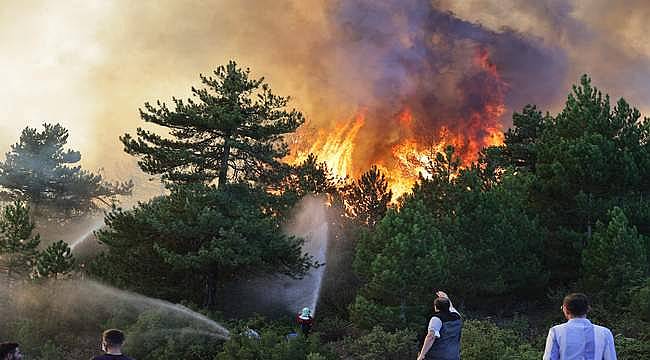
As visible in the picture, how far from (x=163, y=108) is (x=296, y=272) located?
8465 millimetres

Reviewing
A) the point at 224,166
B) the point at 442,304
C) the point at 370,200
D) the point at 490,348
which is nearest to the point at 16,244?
the point at 224,166

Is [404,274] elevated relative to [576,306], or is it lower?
elevated

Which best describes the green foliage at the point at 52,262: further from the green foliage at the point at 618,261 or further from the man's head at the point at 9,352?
the green foliage at the point at 618,261

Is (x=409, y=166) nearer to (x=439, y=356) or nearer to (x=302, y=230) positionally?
(x=302, y=230)

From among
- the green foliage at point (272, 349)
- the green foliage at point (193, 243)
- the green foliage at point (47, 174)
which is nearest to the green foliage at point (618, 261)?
the green foliage at point (272, 349)

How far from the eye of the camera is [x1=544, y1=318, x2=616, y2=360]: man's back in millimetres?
6184

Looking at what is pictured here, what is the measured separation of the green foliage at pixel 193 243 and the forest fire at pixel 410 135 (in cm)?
1821

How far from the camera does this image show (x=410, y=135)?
1918 inches

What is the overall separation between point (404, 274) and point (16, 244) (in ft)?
44.6

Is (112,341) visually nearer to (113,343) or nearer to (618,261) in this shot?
(113,343)

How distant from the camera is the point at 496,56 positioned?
57906 mm

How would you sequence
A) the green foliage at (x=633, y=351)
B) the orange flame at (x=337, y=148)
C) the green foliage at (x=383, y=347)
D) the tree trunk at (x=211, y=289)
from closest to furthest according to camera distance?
the green foliage at (x=633, y=351) < the green foliage at (x=383, y=347) < the tree trunk at (x=211, y=289) < the orange flame at (x=337, y=148)

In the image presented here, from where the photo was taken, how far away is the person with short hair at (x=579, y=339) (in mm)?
6188

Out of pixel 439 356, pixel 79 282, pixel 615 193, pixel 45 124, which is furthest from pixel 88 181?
pixel 439 356
